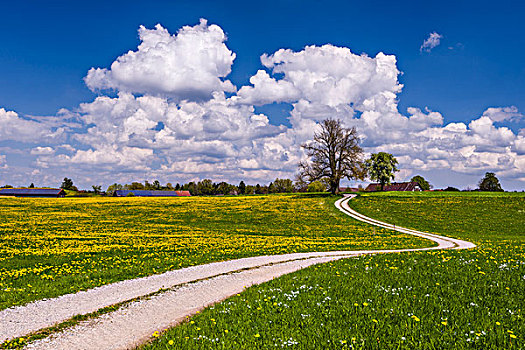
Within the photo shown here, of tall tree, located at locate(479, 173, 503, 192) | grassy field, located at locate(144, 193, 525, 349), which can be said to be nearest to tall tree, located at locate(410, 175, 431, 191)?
tall tree, located at locate(479, 173, 503, 192)

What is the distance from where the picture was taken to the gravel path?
832 cm

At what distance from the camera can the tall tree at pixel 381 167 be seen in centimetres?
10299

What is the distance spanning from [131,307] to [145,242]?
17309mm

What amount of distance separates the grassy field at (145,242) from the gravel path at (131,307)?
129 centimetres

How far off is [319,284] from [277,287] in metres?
1.46

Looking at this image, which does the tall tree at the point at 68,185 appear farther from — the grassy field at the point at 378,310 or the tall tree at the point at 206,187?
the grassy field at the point at 378,310

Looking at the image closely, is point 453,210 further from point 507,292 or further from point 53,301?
point 53,301

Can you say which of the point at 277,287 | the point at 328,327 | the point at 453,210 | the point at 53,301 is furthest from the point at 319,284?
the point at 453,210

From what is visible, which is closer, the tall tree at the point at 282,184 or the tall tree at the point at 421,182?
the tall tree at the point at 421,182

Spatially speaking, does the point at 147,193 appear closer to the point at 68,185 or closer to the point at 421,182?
the point at 68,185

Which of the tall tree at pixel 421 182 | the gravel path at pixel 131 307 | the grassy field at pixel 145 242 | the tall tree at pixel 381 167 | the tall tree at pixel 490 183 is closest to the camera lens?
the gravel path at pixel 131 307

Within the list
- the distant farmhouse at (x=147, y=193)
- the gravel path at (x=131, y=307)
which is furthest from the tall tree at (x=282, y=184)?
the gravel path at (x=131, y=307)

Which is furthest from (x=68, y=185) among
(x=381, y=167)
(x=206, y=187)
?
(x=381, y=167)

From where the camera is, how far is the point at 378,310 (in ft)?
28.5
